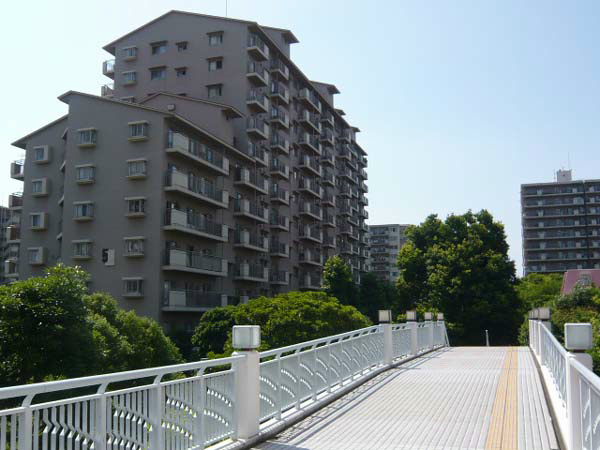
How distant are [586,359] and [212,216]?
39.3m

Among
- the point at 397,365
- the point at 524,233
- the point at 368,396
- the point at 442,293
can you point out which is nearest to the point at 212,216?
the point at 442,293

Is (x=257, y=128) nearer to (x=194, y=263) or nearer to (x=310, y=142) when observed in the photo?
(x=194, y=263)

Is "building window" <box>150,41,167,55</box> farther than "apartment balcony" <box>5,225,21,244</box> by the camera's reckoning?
Yes

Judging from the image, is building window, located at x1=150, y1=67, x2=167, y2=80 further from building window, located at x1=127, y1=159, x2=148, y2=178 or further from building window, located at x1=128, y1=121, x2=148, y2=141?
building window, located at x1=127, y1=159, x2=148, y2=178

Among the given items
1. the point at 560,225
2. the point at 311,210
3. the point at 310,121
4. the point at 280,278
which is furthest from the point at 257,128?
the point at 560,225

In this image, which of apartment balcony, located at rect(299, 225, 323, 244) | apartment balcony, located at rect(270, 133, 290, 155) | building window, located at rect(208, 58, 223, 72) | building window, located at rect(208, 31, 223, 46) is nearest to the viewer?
building window, located at rect(208, 58, 223, 72)

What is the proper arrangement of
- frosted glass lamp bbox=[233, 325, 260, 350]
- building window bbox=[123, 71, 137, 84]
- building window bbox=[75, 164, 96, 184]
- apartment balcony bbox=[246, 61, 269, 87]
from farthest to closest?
building window bbox=[123, 71, 137, 84], apartment balcony bbox=[246, 61, 269, 87], building window bbox=[75, 164, 96, 184], frosted glass lamp bbox=[233, 325, 260, 350]

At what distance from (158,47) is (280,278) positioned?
70.3 ft

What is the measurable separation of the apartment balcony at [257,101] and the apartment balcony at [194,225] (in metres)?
12.0

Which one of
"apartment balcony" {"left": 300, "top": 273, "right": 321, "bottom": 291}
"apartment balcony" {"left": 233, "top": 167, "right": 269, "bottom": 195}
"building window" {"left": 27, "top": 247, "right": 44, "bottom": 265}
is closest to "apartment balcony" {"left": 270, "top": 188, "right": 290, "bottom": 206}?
"apartment balcony" {"left": 233, "top": 167, "right": 269, "bottom": 195}

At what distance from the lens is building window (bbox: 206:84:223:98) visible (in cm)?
5291

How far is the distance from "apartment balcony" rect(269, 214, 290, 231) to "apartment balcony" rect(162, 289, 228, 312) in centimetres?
1235

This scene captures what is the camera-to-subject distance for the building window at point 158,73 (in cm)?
5309

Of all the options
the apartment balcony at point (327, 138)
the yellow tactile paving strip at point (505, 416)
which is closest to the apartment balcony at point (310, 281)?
the apartment balcony at point (327, 138)
